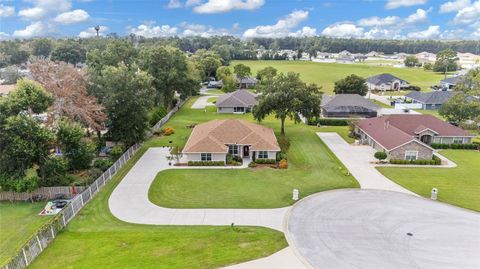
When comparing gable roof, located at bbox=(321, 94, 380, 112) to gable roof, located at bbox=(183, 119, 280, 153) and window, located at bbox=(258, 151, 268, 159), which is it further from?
window, located at bbox=(258, 151, 268, 159)

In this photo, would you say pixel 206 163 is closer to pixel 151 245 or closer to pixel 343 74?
pixel 151 245

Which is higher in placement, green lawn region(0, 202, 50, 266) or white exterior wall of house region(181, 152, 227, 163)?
white exterior wall of house region(181, 152, 227, 163)

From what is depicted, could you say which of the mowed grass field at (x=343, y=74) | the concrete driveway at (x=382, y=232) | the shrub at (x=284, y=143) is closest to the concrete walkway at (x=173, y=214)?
the concrete driveway at (x=382, y=232)

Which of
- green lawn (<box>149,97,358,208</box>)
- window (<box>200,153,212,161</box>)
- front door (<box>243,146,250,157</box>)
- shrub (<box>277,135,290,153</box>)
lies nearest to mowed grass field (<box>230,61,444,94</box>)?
shrub (<box>277,135,290,153</box>)

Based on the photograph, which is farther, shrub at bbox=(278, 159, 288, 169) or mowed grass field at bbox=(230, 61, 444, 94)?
mowed grass field at bbox=(230, 61, 444, 94)

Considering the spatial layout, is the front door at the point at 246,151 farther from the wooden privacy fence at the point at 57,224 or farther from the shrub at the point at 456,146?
the shrub at the point at 456,146

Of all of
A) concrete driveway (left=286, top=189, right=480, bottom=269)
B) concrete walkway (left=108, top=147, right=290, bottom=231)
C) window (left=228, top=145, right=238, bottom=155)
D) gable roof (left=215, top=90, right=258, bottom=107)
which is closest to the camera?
concrete driveway (left=286, top=189, right=480, bottom=269)

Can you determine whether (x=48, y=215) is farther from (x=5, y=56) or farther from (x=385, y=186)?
(x=5, y=56)
